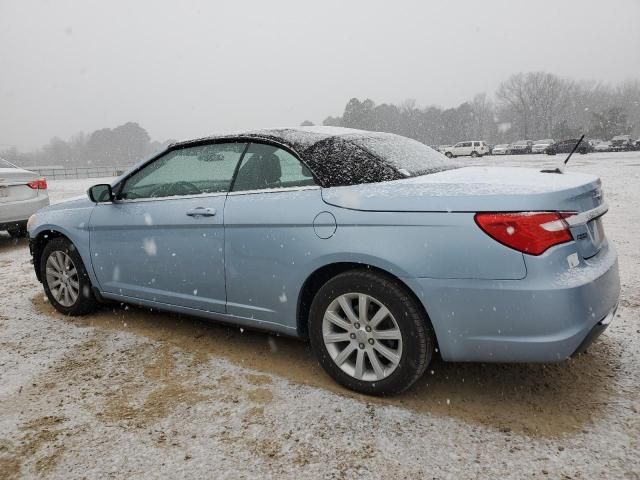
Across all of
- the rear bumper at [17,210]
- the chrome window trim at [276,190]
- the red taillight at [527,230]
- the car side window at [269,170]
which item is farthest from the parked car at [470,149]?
the red taillight at [527,230]

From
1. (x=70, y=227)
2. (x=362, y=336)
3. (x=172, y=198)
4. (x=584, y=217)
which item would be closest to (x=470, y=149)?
(x=70, y=227)

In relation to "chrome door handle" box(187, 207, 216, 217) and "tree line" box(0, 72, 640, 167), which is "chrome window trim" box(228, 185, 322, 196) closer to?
"chrome door handle" box(187, 207, 216, 217)

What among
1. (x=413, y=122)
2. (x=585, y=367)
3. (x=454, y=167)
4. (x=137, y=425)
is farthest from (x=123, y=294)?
(x=413, y=122)

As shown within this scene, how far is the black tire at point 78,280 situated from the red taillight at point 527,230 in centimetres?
340

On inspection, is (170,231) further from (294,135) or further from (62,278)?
(62,278)

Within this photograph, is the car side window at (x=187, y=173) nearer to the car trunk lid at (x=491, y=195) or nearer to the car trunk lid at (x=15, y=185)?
the car trunk lid at (x=491, y=195)

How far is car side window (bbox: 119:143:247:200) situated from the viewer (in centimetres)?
339

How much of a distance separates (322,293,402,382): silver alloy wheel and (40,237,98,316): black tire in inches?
96.6

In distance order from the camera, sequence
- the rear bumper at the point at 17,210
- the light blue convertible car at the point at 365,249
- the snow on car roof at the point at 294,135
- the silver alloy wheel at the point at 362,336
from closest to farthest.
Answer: the light blue convertible car at the point at 365,249
the silver alloy wheel at the point at 362,336
the snow on car roof at the point at 294,135
the rear bumper at the point at 17,210

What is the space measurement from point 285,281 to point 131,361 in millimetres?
1357

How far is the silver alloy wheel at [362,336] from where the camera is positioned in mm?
2691

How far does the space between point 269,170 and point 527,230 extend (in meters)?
1.63

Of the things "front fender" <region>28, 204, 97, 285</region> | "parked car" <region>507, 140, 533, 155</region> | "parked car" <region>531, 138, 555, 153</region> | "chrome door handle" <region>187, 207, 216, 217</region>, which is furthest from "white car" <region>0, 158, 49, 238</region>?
"parked car" <region>507, 140, 533, 155</region>

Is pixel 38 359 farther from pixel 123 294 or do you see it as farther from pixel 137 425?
pixel 137 425
